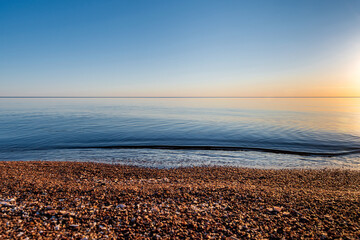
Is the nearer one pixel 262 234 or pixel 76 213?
pixel 262 234

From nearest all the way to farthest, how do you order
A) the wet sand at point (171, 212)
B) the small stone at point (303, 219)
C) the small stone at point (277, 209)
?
the wet sand at point (171, 212)
the small stone at point (303, 219)
the small stone at point (277, 209)

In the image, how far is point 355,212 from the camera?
22.9ft

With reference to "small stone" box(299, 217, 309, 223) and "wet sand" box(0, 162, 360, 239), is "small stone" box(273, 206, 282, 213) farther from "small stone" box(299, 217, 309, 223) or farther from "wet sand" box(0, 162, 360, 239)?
"small stone" box(299, 217, 309, 223)

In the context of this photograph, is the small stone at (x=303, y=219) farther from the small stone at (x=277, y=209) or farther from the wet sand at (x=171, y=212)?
the small stone at (x=277, y=209)

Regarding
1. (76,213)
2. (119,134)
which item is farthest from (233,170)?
(119,134)

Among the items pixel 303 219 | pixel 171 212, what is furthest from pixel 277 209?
pixel 171 212

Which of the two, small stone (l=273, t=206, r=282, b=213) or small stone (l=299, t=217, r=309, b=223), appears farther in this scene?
small stone (l=273, t=206, r=282, b=213)

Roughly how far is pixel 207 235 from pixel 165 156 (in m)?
13.1

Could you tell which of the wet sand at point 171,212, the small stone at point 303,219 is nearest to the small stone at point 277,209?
the wet sand at point 171,212

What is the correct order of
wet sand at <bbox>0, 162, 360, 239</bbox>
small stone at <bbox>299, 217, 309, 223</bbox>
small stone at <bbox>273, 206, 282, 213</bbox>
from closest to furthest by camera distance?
wet sand at <bbox>0, 162, 360, 239</bbox> → small stone at <bbox>299, 217, 309, 223</bbox> → small stone at <bbox>273, 206, 282, 213</bbox>

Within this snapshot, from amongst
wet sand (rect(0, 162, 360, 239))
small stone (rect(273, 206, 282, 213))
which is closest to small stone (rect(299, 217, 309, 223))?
wet sand (rect(0, 162, 360, 239))

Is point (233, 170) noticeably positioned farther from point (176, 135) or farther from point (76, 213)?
point (176, 135)

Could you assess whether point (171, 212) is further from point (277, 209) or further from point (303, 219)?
point (303, 219)

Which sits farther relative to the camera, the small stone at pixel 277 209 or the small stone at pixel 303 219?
the small stone at pixel 277 209
